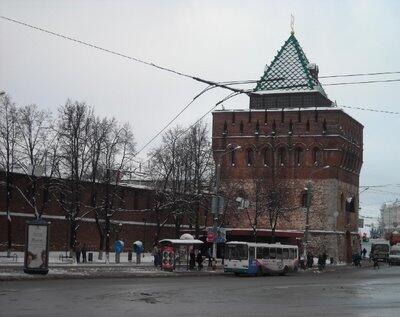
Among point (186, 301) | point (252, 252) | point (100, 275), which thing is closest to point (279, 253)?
point (252, 252)

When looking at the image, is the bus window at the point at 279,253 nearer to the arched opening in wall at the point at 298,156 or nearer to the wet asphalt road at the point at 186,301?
the wet asphalt road at the point at 186,301

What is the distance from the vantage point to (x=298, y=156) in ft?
244

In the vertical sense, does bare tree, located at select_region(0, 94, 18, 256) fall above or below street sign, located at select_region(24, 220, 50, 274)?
above

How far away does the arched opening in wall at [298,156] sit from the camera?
74312 millimetres

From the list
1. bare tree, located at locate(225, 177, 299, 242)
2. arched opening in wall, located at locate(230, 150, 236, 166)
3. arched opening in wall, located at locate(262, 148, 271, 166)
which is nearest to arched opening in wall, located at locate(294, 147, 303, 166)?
arched opening in wall, located at locate(262, 148, 271, 166)

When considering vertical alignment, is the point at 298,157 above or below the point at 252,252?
above

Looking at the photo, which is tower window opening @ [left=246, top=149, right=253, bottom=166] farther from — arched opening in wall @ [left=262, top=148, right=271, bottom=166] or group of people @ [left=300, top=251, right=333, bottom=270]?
group of people @ [left=300, top=251, right=333, bottom=270]

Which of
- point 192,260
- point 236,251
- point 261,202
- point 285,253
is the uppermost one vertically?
point 261,202

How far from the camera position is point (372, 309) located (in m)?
19.3

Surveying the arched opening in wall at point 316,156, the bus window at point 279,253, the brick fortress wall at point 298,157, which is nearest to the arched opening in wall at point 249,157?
the brick fortress wall at point 298,157

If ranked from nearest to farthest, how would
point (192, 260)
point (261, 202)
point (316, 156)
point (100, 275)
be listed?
1. point (100, 275)
2. point (192, 260)
3. point (261, 202)
4. point (316, 156)

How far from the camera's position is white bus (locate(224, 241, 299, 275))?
41.9m

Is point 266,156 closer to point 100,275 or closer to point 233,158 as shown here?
point 233,158

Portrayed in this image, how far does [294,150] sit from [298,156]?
0.76 meters
